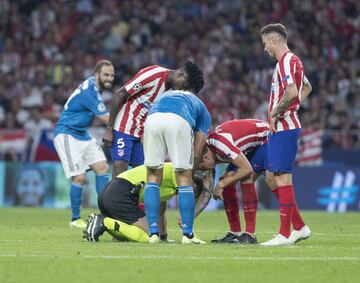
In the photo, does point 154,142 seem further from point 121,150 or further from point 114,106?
point 121,150

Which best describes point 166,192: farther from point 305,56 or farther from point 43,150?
point 305,56

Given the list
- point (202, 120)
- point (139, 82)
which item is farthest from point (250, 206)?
point (139, 82)

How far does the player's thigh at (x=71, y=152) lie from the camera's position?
1664 cm

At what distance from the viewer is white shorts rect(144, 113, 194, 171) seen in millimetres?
11508

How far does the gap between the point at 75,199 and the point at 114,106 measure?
318cm

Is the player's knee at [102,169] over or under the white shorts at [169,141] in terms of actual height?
under

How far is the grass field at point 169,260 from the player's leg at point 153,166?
37 cm

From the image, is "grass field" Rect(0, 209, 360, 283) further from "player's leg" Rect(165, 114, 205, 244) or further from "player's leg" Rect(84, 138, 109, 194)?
"player's leg" Rect(84, 138, 109, 194)

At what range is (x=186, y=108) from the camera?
11617mm

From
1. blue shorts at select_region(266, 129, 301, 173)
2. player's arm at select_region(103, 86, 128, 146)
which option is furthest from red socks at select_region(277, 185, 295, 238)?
player's arm at select_region(103, 86, 128, 146)

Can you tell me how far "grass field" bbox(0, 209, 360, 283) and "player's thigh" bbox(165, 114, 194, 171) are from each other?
0.88 meters

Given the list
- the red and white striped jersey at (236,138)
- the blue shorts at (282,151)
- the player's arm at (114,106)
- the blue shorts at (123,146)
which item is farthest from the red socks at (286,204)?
the blue shorts at (123,146)

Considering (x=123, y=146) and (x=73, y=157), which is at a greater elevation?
(x=123, y=146)

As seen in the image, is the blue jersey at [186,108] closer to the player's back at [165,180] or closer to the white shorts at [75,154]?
the player's back at [165,180]
